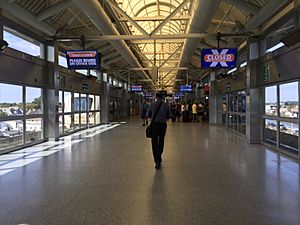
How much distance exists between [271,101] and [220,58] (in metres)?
1.91

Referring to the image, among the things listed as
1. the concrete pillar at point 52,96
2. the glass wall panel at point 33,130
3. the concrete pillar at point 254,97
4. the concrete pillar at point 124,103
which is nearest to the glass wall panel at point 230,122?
the concrete pillar at point 254,97

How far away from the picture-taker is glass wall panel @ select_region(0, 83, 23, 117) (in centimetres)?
719

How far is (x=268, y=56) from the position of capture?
7809mm

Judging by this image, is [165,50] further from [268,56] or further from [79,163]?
[79,163]

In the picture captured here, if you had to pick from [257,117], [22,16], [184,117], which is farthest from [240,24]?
[184,117]

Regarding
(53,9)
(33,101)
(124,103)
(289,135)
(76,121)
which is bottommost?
(289,135)

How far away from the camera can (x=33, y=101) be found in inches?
349

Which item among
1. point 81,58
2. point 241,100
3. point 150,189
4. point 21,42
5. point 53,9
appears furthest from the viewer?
point 241,100

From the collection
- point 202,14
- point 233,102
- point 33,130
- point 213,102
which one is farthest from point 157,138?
point 213,102

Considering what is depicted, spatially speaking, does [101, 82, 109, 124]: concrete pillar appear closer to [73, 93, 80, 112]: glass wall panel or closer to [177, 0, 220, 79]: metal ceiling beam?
[73, 93, 80, 112]: glass wall panel

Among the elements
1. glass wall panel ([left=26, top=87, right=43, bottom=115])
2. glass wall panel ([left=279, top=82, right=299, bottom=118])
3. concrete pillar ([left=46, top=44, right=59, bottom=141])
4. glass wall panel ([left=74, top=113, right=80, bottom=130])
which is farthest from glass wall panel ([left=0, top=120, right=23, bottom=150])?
glass wall panel ([left=279, top=82, right=299, bottom=118])

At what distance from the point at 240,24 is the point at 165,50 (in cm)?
1172

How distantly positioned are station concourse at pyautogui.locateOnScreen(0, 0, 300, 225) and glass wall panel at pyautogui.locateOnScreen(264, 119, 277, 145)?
4 centimetres

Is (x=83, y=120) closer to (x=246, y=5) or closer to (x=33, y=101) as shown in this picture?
(x=33, y=101)
